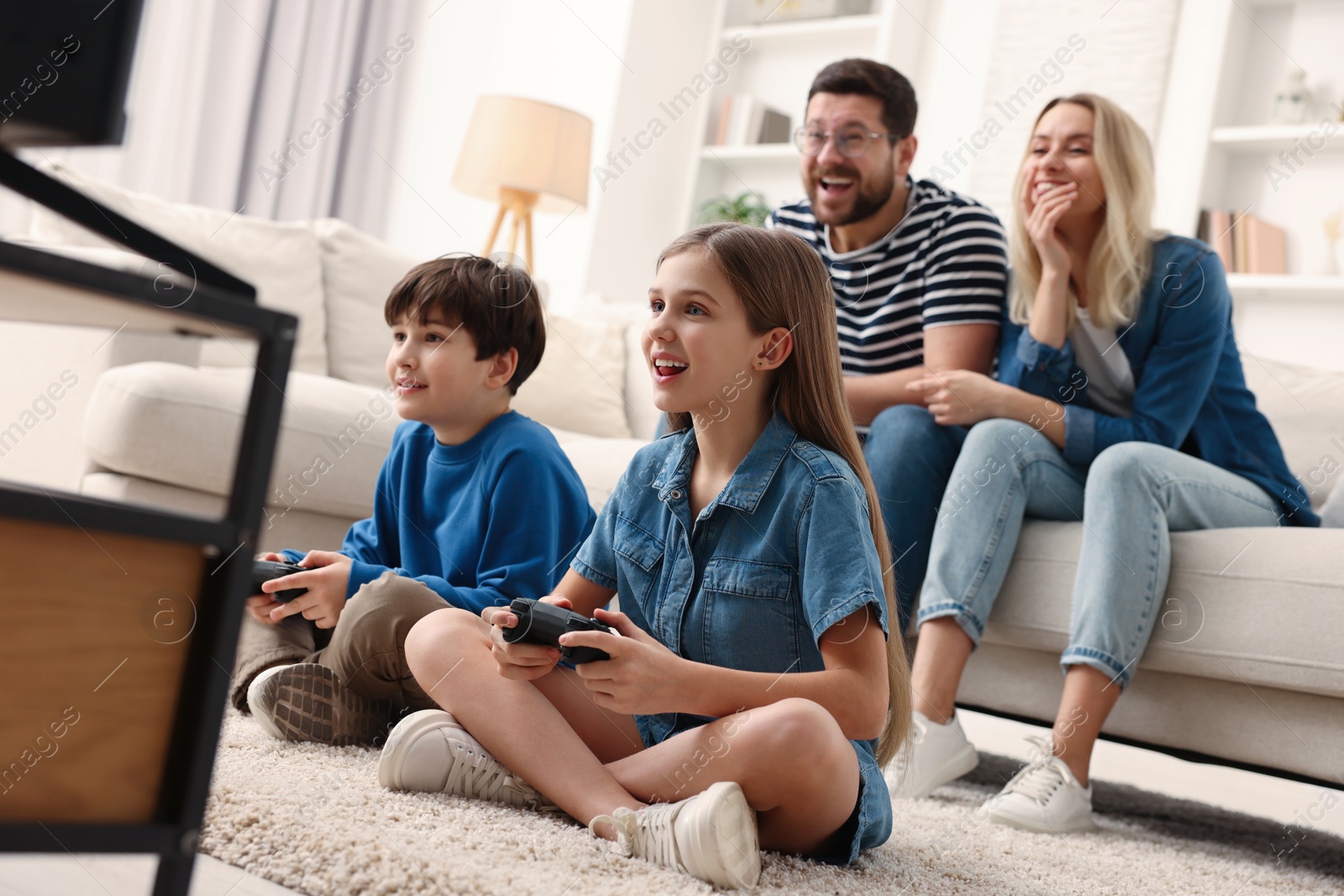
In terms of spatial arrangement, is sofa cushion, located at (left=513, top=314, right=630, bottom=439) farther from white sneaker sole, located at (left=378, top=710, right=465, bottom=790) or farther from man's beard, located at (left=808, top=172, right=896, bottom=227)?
white sneaker sole, located at (left=378, top=710, right=465, bottom=790)

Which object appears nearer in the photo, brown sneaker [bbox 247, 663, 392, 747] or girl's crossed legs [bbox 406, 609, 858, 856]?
girl's crossed legs [bbox 406, 609, 858, 856]

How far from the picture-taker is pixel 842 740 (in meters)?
0.88

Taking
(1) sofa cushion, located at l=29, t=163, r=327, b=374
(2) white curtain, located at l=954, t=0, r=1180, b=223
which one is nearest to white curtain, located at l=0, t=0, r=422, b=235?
(1) sofa cushion, located at l=29, t=163, r=327, b=374

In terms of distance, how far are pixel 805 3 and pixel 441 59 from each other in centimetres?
142

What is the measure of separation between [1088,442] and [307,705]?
43.0 inches

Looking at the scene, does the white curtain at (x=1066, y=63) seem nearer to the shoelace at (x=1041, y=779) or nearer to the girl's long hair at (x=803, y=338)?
the shoelace at (x=1041, y=779)

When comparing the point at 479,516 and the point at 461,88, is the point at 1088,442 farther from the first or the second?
the point at 461,88

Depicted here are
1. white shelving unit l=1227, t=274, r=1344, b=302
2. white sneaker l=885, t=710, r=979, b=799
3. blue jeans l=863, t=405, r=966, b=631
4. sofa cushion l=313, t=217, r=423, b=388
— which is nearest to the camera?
white sneaker l=885, t=710, r=979, b=799

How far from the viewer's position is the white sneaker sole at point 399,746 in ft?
3.24

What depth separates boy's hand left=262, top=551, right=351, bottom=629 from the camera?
1.18m

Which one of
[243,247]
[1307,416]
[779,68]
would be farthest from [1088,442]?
[779,68]

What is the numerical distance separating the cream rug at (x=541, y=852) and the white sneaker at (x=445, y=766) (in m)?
0.02

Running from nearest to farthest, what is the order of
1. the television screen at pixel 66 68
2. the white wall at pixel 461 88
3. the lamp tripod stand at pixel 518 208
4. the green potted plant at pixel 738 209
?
the television screen at pixel 66 68 < the lamp tripod stand at pixel 518 208 < the green potted plant at pixel 738 209 < the white wall at pixel 461 88

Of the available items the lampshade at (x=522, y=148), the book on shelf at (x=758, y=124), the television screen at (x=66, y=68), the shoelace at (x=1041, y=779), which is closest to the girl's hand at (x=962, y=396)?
the shoelace at (x=1041, y=779)
